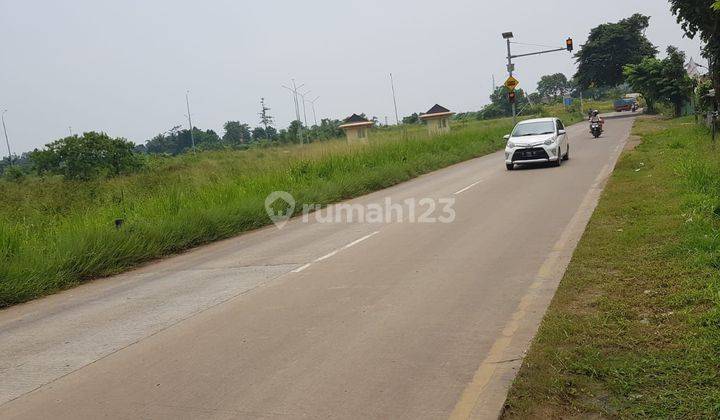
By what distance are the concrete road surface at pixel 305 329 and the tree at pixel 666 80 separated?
4320 cm

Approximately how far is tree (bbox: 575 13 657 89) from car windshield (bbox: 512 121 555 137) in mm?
51267

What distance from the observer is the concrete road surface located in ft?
15.1

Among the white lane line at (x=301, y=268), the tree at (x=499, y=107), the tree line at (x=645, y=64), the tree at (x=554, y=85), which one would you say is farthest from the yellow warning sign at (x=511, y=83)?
the tree at (x=554, y=85)

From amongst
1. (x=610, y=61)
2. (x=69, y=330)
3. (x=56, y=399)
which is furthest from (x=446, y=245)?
(x=610, y=61)

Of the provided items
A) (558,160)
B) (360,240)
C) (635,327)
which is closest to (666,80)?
(558,160)

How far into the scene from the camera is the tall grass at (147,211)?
1009 centimetres

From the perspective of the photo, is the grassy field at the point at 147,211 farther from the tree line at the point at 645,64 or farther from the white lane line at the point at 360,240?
the tree line at the point at 645,64

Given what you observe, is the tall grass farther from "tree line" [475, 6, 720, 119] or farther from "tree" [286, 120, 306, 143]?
"tree" [286, 120, 306, 143]

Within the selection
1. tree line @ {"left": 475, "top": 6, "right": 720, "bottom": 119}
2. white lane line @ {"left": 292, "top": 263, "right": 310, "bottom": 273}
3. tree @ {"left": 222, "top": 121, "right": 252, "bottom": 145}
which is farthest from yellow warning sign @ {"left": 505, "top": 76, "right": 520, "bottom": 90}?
tree @ {"left": 222, "top": 121, "right": 252, "bottom": 145}

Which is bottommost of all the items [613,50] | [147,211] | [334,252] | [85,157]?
[334,252]

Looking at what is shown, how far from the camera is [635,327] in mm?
5293

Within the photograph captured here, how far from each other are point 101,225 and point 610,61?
224ft

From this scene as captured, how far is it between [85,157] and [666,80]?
42.8 m

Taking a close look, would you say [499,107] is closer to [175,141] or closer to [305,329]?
[175,141]
